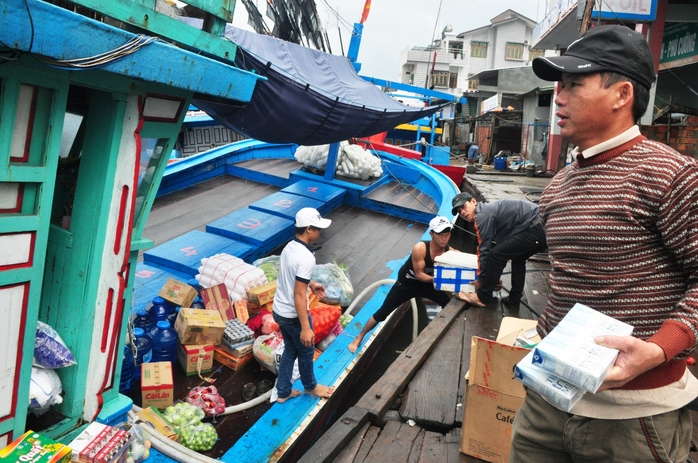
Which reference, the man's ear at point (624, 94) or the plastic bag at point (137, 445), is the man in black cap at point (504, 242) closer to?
the plastic bag at point (137, 445)

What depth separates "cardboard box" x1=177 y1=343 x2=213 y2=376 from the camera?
158 inches

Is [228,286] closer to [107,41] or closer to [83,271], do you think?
[83,271]

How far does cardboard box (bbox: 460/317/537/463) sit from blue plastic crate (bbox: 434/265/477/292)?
7.16 ft

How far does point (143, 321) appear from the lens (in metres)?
4.24

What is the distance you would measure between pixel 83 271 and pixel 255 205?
517 centimetres

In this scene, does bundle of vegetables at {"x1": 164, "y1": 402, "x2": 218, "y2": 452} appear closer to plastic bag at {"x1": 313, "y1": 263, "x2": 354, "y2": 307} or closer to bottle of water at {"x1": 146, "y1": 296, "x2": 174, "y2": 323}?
bottle of water at {"x1": 146, "y1": 296, "x2": 174, "y2": 323}

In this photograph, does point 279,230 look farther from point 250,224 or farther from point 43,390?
point 43,390

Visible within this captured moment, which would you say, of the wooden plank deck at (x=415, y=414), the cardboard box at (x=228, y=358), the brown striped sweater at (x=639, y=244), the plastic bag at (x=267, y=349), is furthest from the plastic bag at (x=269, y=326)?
the brown striped sweater at (x=639, y=244)

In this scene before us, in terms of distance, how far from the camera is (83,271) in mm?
2377

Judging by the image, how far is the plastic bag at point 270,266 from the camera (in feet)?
18.2

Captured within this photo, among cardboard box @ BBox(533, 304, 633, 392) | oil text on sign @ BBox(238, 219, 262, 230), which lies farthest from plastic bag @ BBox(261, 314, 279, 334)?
cardboard box @ BBox(533, 304, 633, 392)

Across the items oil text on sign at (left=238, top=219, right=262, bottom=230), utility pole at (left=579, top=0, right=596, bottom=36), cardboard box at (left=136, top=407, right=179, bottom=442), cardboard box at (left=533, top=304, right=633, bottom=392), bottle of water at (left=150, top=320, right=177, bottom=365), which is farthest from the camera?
utility pole at (left=579, top=0, right=596, bottom=36)

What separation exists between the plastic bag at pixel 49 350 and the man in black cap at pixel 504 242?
3518mm

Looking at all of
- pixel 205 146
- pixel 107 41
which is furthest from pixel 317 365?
pixel 205 146
